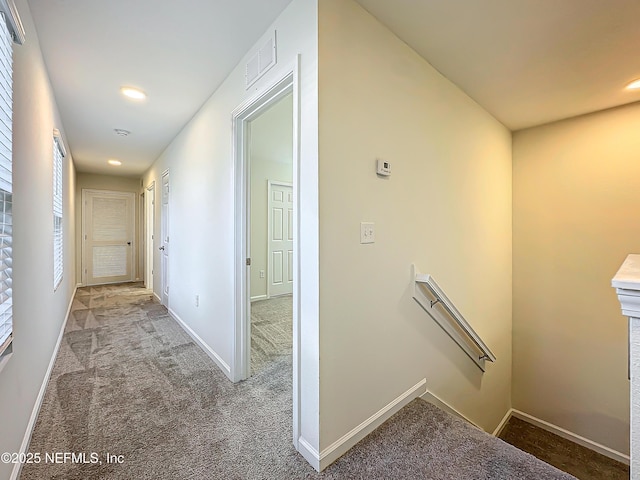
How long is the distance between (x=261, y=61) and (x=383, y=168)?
1064mm

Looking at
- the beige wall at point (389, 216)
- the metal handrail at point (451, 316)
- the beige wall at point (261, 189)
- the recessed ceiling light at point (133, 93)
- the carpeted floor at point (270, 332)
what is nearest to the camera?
the beige wall at point (389, 216)

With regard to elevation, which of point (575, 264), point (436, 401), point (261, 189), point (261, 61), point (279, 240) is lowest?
point (436, 401)

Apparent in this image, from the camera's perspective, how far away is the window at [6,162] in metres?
1.21

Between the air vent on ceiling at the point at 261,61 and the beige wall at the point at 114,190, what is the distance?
5.82m

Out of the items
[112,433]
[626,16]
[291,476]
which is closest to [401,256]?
[291,476]

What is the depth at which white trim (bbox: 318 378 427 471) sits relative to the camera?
55.4 inches

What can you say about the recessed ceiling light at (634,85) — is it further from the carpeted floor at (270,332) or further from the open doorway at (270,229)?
the carpeted floor at (270,332)

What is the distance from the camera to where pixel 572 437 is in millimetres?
3039

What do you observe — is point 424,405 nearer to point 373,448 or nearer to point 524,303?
point 373,448

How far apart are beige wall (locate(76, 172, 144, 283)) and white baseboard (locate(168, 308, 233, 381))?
3738mm

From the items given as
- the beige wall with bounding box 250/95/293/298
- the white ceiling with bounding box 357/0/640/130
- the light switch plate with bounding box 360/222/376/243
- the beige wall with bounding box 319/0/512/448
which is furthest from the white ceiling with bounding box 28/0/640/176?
the beige wall with bounding box 250/95/293/298

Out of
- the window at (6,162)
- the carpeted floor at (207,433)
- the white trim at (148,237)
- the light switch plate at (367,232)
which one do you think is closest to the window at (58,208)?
the carpeted floor at (207,433)

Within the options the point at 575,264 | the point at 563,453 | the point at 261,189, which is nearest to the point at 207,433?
the point at 563,453

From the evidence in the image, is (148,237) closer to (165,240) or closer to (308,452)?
(165,240)
